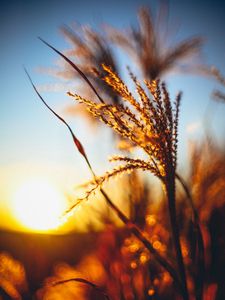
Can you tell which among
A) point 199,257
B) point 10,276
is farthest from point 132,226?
point 10,276

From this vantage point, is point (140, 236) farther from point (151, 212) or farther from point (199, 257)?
point (151, 212)

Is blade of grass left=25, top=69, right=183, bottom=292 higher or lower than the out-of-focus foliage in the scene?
lower

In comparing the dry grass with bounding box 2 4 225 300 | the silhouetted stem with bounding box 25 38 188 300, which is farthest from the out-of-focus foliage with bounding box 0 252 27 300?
the silhouetted stem with bounding box 25 38 188 300

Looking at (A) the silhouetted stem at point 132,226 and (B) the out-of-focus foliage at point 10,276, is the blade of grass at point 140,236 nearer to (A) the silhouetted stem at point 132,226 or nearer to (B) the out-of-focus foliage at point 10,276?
(A) the silhouetted stem at point 132,226

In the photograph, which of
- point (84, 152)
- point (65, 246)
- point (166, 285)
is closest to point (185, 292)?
point (84, 152)

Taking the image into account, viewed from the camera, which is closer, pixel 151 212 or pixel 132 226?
pixel 132 226

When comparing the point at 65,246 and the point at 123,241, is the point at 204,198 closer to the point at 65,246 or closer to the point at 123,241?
the point at 123,241

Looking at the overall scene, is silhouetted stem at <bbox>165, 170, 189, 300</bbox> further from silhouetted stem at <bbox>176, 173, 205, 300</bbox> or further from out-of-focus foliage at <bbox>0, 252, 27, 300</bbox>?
out-of-focus foliage at <bbox>0, 252, 27, 300</bbox>

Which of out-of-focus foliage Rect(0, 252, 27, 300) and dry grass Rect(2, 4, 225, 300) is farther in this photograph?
out-of-focus foliage Rect(0, 252, 27, 300)

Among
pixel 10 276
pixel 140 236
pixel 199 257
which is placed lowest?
pixel 199 257

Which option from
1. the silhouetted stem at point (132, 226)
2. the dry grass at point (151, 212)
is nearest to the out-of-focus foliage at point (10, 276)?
the dry grass at point (151, 212)

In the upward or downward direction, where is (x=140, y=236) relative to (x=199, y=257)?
upward
